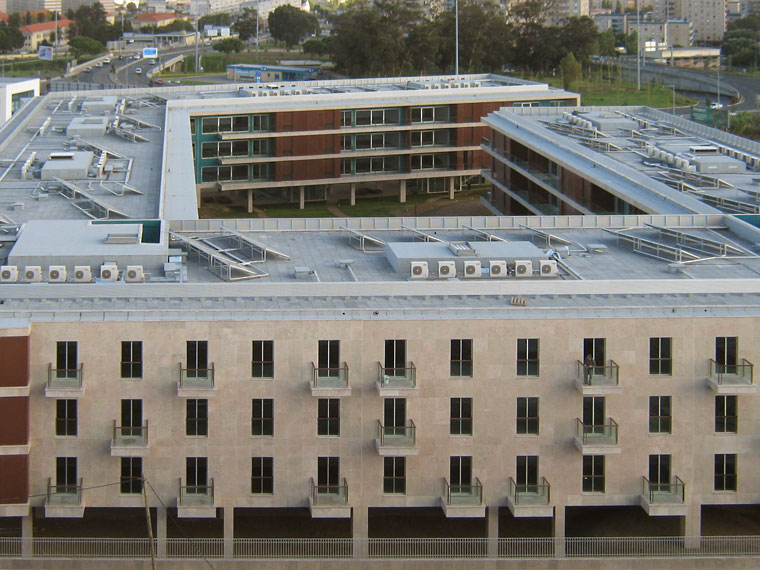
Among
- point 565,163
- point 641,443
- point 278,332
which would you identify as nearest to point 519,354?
point 641,443

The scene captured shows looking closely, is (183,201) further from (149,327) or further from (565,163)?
(565,163)

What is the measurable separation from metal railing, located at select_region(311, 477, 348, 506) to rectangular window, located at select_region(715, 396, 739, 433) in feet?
37.1

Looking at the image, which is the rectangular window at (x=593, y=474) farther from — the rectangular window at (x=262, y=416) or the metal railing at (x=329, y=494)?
the rectangular window at (x=262, y=416)

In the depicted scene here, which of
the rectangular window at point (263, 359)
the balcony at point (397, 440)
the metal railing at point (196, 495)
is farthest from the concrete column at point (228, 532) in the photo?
the balcony at point (397, 440)

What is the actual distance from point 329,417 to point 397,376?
7.69 feet

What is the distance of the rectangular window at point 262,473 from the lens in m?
39.4

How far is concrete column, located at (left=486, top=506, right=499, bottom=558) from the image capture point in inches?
1570

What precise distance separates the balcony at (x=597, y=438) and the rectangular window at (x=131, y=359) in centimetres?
1300

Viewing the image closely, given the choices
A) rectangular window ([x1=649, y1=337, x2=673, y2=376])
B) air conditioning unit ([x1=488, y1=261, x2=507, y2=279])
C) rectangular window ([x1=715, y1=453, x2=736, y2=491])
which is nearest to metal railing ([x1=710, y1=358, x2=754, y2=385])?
rectangular window ([x1=649, y1=337, x2=673, y2=376])

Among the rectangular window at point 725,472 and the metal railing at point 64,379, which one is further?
the rectangular window at point 725,472

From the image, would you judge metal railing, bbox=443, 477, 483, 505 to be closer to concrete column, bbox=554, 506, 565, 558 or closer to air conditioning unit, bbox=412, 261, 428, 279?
concrete column, bbox=554, 506, 565, 558

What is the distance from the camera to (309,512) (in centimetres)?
4153

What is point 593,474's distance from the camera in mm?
40031

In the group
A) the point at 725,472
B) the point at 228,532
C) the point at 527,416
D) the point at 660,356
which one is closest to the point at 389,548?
the point at 228,532
